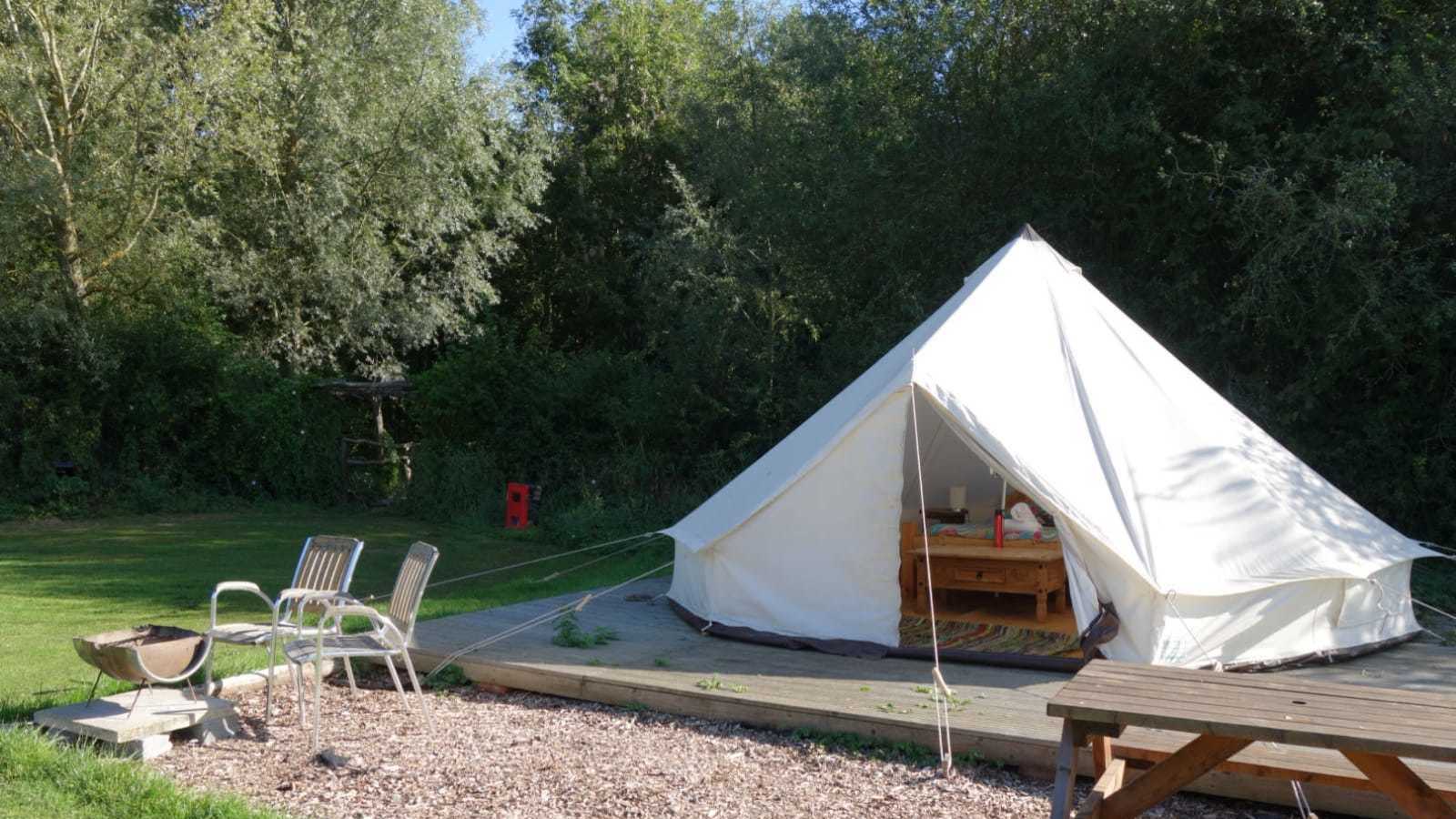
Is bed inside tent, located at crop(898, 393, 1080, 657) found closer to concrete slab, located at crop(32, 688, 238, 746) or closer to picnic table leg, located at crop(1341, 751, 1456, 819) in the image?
picnic table leg, located at crop(1341, 751, 1456, 819)

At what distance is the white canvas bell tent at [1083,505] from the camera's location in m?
5.41

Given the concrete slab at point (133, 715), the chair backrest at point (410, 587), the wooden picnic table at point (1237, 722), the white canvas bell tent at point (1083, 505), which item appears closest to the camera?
the wooden picnic table at point (1237, 722)

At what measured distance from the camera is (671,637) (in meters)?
6.27

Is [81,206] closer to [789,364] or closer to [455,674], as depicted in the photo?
[789,364]

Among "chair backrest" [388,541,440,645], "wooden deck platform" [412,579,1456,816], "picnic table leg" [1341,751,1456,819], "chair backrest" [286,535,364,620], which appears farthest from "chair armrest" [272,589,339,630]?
"picnic table leg" [1341,751,1456,819]

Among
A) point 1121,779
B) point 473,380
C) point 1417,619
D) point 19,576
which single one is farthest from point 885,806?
point 473,380

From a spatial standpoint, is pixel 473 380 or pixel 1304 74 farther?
pixel 473 380

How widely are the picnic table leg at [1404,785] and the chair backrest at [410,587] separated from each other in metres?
3.45

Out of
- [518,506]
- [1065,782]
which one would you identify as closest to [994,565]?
[1065,782]

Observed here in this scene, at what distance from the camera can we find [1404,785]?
10.1ft

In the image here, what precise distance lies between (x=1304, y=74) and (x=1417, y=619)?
16.1ft

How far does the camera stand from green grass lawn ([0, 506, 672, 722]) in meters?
6.20

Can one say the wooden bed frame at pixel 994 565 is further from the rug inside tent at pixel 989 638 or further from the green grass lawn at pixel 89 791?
the green grass lawn at pixel 89 791

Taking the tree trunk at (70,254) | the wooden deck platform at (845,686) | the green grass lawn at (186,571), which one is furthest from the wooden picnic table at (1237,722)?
the tree trunk at (70,254)
